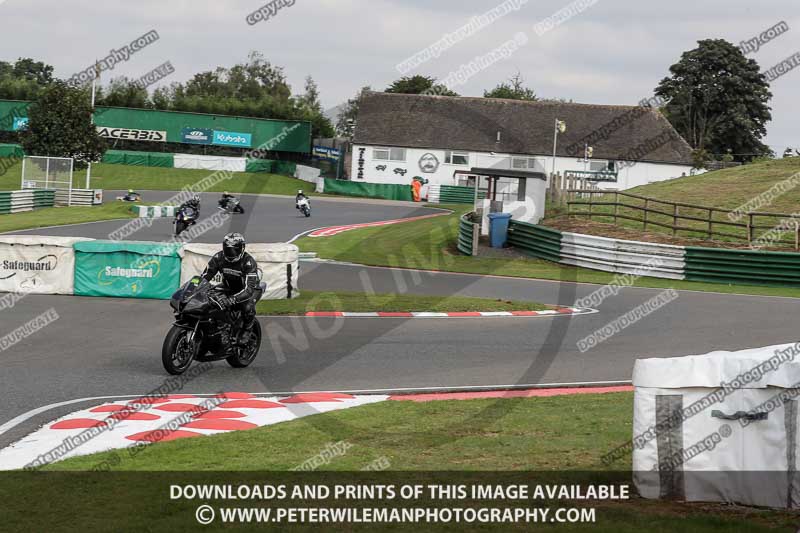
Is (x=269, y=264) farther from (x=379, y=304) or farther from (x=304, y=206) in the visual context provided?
(x=304, y=206)

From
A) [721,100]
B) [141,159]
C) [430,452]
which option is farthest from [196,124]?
[430,452]

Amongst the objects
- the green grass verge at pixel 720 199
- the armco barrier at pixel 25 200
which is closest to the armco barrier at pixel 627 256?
the green grass verge at pixel 720 199

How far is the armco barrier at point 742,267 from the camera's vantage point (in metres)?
27.8

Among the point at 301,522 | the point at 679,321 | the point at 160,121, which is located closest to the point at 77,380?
the point at 301,522

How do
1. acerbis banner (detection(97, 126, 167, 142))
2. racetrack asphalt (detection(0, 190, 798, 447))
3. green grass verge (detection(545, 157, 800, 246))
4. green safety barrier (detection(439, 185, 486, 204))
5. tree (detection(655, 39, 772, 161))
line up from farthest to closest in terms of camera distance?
1. tree (detection(655, 39, 772, 161))
2. acerbis banner (detection(97, 126, 167, 142))
3. green safety barrier (detection(439, 185, 486, 204))
4. green grass verge (detection(545, 157, 800, 246))
5. racetrack asphalt (detection(0, 190, 798, 447))

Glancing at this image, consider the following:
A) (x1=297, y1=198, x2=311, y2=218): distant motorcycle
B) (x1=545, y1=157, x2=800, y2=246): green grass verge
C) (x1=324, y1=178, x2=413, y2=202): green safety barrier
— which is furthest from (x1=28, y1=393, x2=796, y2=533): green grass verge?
(x1=324, y1=178, x2=413, y2=202): green safety barrier

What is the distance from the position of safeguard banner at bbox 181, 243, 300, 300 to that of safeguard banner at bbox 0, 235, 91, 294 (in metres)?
2.67

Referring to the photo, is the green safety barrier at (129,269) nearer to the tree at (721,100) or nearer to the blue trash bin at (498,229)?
the blue trash bin at (498,229)

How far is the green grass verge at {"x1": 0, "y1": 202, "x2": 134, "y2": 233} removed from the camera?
124 ft

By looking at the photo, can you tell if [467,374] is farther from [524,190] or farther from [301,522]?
[524,190]

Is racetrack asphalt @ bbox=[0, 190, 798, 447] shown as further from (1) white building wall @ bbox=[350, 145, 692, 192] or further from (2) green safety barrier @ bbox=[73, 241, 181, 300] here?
(1) white building wall @ bbox=[350, 145, 692, 192]

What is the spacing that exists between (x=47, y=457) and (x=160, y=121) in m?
78.6

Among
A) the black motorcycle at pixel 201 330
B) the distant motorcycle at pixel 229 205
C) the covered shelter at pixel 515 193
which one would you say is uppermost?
the covered shelter at pixel 515 193

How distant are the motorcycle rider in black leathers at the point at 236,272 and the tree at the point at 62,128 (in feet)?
148
